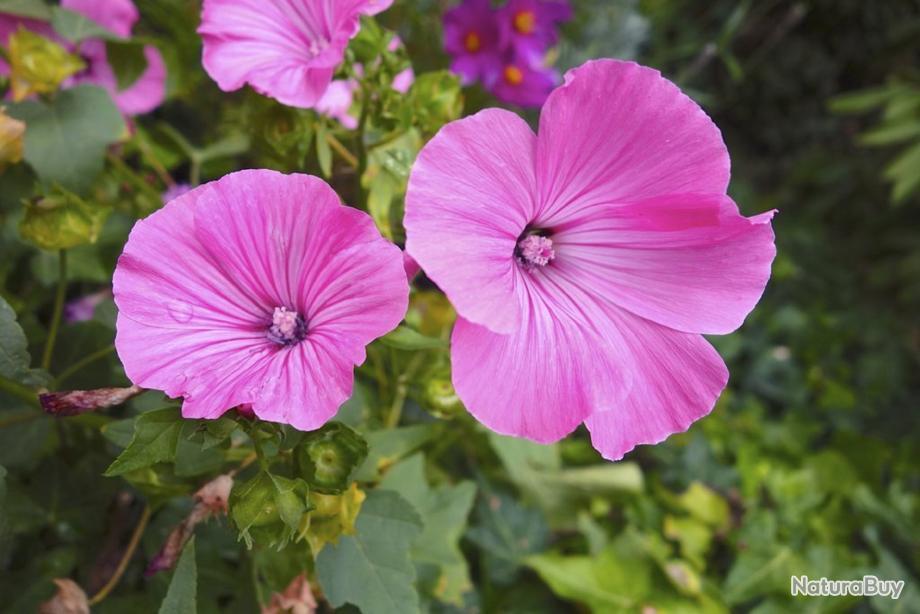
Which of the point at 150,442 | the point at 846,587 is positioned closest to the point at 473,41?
the point at 150,442

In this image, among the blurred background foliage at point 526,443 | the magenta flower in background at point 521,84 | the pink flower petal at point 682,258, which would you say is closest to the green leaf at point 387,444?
the blurred background foliage at point 526,443

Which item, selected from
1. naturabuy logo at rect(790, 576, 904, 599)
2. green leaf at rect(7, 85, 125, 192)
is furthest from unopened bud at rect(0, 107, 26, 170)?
naturabuy logo at rect(790, 576, 904, 599)

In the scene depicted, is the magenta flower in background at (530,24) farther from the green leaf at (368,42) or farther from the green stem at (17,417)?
the green stem at (17,417)

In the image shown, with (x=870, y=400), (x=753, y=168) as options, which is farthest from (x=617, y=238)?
(x=753, y=168)

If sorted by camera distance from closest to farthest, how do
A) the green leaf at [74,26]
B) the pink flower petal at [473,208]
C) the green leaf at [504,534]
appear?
the pink flower petal at [473,208], the green leaf at [74,26], the green leaf at [504,534]

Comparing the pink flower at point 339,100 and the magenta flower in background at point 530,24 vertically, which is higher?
the pink flower at point 339,100

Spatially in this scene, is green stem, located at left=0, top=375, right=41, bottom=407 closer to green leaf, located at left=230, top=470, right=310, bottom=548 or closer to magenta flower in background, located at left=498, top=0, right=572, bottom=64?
green leaf, located at left=230, top=470, right=310, bottom=548

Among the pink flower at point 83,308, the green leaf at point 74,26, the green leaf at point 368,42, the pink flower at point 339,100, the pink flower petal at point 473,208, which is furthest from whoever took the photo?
the pink flower at point 83,308
